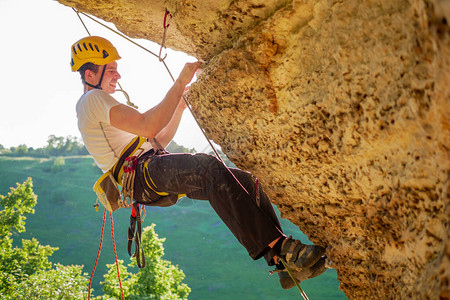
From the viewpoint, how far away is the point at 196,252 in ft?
78.6

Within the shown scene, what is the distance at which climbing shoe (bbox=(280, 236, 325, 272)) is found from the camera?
6.81ft

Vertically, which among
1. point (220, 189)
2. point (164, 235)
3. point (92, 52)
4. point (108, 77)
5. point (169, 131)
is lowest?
point (164, 235)

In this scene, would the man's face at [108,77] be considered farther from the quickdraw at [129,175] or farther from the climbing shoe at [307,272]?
the climbing shoe at [307,272]

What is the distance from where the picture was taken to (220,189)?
2273 millimetres

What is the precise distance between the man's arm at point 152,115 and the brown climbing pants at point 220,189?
0.71 feet

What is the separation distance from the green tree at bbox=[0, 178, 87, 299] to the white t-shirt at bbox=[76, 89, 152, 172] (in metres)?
7.67

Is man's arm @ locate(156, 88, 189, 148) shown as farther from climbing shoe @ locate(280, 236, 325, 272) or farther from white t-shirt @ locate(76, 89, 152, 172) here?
climbing shoe @ locate(280, 236, 325, 272)

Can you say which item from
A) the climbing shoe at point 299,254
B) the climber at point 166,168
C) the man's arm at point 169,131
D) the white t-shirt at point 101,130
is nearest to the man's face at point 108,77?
the climber at point 166,168

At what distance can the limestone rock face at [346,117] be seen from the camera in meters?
1.24

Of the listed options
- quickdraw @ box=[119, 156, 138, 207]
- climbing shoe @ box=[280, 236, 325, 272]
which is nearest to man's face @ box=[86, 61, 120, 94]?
quickdraw @ box=[119, 156, 138, 207]

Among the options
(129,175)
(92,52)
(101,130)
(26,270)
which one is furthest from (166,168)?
(26,270)

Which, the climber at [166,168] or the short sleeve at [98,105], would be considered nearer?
the climber at [166,168]

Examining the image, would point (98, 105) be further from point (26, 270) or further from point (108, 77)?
point (26, 270)

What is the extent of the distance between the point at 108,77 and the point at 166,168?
916 mm
